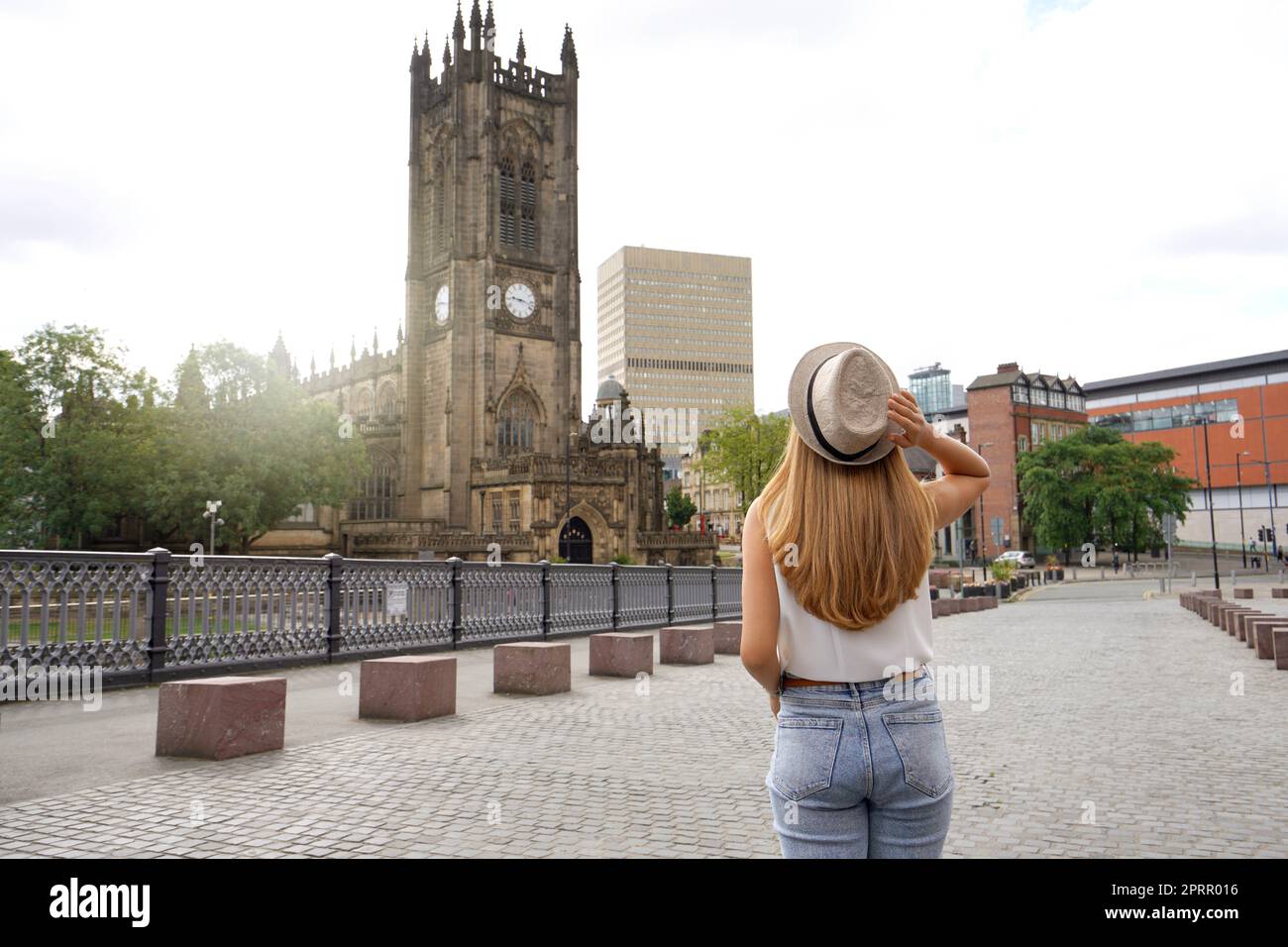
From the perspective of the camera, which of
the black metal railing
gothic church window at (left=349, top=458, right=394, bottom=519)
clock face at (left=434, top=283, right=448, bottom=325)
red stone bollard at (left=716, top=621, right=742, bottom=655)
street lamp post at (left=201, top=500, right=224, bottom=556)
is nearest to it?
the black metal railing

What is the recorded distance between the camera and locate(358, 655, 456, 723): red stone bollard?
920 cm

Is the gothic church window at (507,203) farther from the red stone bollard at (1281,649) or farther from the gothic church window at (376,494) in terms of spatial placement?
the red stone bollard at (1281,649)

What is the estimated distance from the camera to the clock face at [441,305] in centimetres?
6231

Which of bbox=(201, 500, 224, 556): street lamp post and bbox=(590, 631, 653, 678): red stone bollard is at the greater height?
bbox=(201, 500, 224, 556): street lamp post

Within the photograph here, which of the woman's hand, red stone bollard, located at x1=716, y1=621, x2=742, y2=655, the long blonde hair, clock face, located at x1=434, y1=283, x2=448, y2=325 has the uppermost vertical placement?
clock face, located at x1=434, y1=283, x2=448, y2=325

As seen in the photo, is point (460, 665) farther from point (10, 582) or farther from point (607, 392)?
point (607, 392)

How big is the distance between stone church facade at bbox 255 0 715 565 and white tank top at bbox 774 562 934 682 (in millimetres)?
50850

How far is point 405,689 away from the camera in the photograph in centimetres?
920

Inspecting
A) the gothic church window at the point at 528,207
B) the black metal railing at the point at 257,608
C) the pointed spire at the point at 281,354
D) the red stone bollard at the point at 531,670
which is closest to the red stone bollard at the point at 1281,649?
the red stone bollard at the point at 531,670

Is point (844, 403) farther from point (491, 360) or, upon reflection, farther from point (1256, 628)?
point (491, 360)

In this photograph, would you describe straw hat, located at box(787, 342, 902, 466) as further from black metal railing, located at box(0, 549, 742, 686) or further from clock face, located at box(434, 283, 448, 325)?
clock face, located at box(434, 283, 448, 325)

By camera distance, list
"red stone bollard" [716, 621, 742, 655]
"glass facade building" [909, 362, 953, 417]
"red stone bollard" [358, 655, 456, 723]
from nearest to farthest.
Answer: "red stone bollard" [358, 655, 456, 723] → "red stone bollard" [716, 621, 742, 655] → "glass facade building" [909, 362, 953, 417]

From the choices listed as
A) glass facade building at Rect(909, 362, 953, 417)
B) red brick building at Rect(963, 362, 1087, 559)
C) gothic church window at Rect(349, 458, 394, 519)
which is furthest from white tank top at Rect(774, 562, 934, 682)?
glass facade building at Rect(909, 362, 953, 417)
